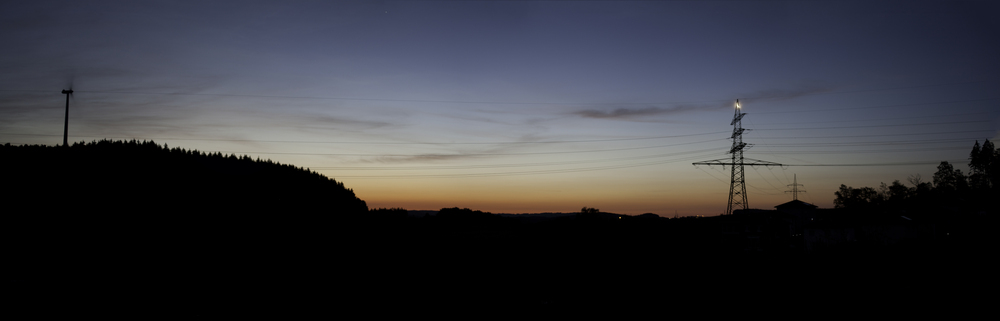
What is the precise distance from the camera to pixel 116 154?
45.5 metres

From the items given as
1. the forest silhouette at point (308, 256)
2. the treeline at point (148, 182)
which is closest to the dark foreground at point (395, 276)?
the forest silhouette at point (308, 256)

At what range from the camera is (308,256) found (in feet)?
108

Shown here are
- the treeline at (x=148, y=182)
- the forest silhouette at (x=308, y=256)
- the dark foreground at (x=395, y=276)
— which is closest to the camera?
the dark foreground at (x=395, y=276)

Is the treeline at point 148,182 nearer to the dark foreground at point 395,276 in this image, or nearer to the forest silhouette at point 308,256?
the forest silhouette at point 308,256

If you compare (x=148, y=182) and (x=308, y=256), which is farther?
(x=148, y=182)

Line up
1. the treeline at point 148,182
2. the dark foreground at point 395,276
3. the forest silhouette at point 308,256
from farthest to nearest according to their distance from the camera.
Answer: the treeline at point 148,182, the forest silhouette at point 308,256, the dark foreground at point 395,276

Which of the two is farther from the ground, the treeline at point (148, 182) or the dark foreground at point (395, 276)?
the treeline at point (148, 182)

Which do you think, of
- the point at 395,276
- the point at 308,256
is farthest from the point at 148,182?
the point at 395,276

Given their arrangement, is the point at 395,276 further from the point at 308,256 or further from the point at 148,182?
the point at 148,182

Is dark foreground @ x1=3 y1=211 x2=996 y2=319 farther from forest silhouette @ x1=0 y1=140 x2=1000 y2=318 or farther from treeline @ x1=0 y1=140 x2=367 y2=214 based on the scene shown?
treeline @ x1=0 y1=140 x2=367 y2=214

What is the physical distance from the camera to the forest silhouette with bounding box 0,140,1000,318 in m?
18.2

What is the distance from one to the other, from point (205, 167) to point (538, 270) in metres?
36.0

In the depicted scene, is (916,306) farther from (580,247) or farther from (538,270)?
(580,247)

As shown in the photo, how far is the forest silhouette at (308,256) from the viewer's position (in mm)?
18250
